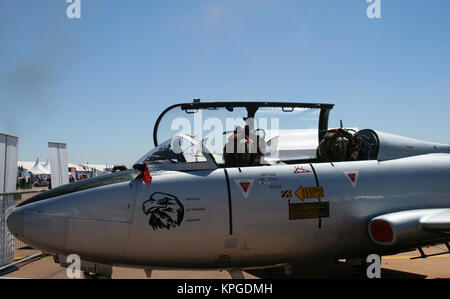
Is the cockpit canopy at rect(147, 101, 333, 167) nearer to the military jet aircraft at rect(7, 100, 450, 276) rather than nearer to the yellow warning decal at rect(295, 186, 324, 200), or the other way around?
the military jet aircraft at rect(7, 100, 450, 276)

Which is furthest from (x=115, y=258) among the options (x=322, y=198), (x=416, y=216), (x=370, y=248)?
(x=416, y=216)

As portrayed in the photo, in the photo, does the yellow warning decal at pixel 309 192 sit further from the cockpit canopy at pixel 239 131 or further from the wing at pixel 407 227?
the cockpit canopy at pixel 239 131

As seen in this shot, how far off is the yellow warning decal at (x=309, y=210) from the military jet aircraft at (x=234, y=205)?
0.01 meters

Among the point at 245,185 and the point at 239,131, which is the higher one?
the point at 239,131

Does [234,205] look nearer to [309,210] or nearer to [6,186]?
[309,210]

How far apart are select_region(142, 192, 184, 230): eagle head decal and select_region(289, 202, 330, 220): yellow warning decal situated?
4.91ft

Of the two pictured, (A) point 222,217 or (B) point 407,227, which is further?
(B) point 407,227

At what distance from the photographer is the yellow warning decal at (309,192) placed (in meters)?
4.58

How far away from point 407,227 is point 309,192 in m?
1.41

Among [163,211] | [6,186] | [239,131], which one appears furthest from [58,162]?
[163,211]

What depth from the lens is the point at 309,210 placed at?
4.55 m

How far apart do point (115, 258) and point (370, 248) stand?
3.62m
